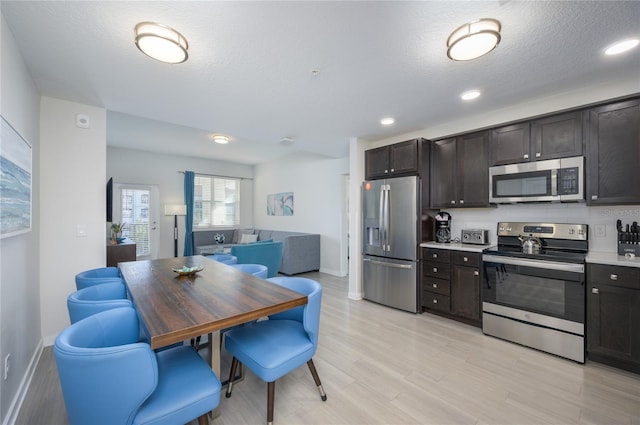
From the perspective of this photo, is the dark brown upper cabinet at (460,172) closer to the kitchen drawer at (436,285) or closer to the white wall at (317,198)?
the kitchen drawer at (436,285)

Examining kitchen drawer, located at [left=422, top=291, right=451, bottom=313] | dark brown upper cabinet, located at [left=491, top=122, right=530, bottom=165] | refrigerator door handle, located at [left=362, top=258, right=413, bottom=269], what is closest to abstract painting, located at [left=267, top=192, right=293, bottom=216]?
refrigerator door handle, located at [left=362, top=258, right=413, bottom=269]

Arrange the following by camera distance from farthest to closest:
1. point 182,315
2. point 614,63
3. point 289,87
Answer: point 289,87 < point 614,63 < point 182,315

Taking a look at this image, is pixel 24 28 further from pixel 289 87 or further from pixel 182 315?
pixel 182 315

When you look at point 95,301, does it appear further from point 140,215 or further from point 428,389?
point 140,215

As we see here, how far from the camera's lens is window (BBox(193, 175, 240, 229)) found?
7.38m

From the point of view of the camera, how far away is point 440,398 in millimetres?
1973

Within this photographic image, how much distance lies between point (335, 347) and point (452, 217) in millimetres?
2406

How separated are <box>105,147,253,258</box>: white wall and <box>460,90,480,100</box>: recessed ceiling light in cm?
656

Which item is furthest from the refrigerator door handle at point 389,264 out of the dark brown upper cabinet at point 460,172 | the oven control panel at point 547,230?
the oven control panel at point 547,230

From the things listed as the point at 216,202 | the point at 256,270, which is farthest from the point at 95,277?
the point at 216,202

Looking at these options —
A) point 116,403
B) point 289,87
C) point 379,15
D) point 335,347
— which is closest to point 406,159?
point 289,87

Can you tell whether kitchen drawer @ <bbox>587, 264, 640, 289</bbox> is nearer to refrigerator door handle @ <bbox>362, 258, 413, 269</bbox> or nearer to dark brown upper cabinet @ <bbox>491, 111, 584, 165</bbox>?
dark brown upper cabinet @ <bbox>491, 111, 584, 165</bbox>

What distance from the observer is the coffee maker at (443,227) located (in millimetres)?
3744

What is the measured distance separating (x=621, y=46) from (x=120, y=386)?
3631 mm
